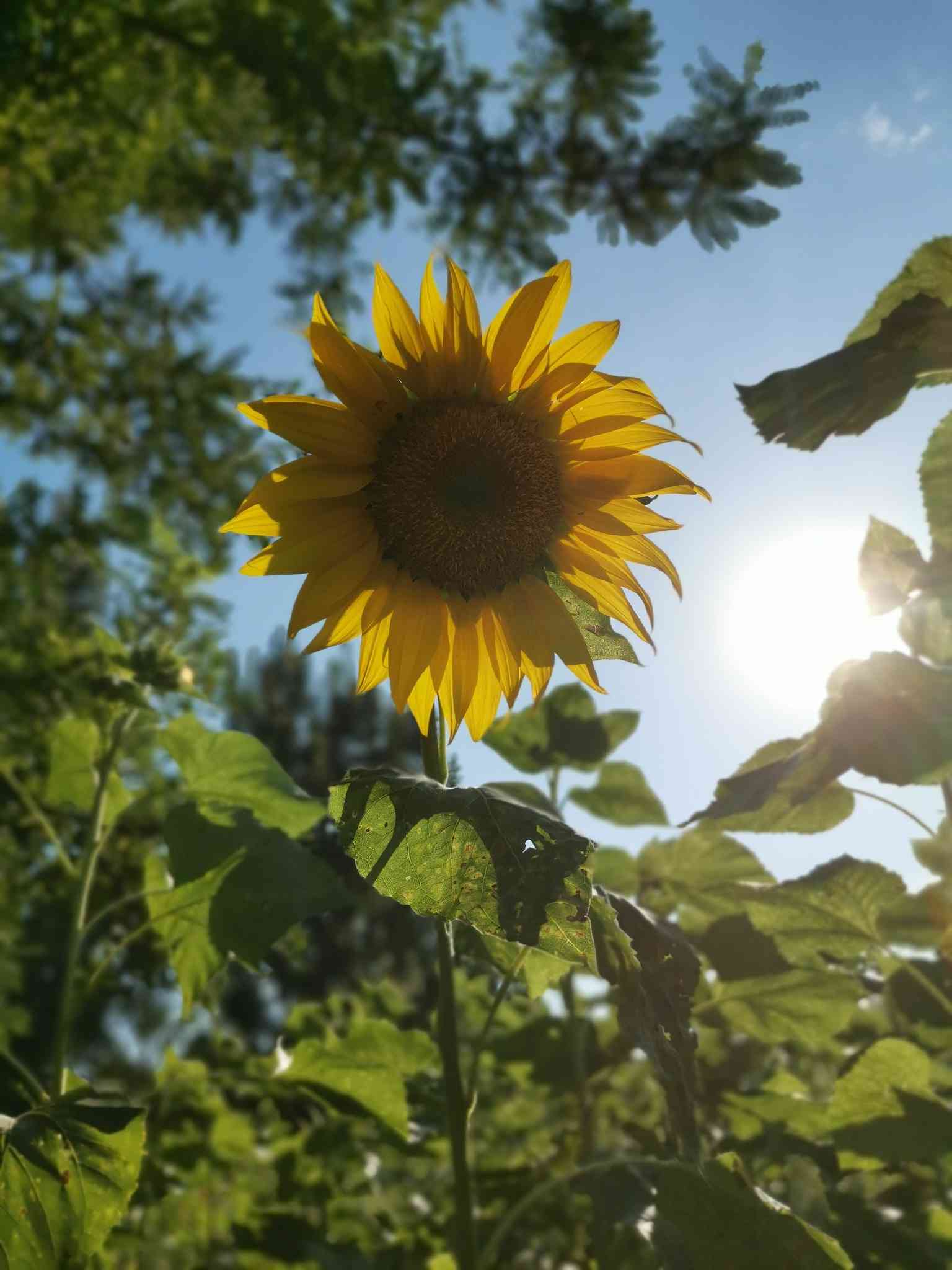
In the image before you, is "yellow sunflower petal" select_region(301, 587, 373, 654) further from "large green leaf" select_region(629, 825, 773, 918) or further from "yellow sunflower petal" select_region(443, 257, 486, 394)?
"large green leaf" select_region(629, 825, 773, 918)

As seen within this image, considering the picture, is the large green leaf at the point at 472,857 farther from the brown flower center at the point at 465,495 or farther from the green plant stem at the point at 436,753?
the brown flower center at the point at 465,495

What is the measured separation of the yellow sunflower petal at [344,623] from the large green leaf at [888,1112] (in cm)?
84

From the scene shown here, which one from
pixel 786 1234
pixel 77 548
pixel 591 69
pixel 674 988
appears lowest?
pixel 786 1234

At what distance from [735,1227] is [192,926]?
705 mm

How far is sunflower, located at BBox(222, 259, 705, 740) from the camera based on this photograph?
1.07m

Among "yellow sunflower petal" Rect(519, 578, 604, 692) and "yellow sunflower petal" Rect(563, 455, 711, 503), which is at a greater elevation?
"yellow sunflower petal" Rect(563, 455, 711, 503)

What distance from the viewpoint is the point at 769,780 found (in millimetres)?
1005

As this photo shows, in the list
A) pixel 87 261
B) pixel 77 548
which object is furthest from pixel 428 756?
pixel 87 261

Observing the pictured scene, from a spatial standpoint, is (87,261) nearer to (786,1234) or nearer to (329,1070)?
(329,1070)

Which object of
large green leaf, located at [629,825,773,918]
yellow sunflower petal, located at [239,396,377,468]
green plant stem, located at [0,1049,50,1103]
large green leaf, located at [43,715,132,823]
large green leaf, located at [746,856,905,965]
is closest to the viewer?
yellow sunflower petal, located at [239,396,377,468]

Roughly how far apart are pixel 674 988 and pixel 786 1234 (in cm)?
25

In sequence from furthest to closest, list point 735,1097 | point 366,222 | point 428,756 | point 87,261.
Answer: point 87,261
point 366,222
point 735,1097
point 428,756

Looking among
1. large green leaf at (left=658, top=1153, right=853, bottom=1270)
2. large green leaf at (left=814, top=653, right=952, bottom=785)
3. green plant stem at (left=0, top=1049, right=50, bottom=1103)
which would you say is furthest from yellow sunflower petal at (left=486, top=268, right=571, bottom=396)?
green plant stem at (left=0, top=1049, right=50, bottom=1103)

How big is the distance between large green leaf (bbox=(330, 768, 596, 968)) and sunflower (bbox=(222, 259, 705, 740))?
202 millimetres
